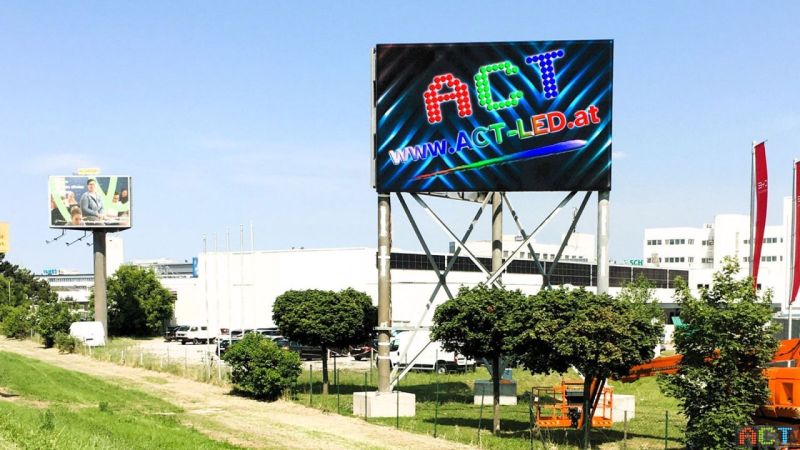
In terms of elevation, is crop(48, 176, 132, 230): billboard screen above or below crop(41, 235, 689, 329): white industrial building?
above

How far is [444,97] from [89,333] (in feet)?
168

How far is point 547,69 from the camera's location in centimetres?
3681

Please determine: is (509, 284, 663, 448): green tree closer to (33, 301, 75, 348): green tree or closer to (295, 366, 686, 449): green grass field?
(295, 366, 686, 449): green grass field

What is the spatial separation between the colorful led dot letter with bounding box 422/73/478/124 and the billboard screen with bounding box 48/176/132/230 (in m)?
56.2

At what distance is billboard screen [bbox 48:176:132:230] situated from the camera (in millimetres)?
86312

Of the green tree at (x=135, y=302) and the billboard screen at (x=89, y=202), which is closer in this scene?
the billboard screen at (x=89, y=202)

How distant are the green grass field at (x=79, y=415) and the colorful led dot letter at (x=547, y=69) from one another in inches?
748

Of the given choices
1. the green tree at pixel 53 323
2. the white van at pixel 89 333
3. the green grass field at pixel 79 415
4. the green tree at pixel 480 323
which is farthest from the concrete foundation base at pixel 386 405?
the white van at pixel 89 333

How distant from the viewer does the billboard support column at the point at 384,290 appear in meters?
37.8

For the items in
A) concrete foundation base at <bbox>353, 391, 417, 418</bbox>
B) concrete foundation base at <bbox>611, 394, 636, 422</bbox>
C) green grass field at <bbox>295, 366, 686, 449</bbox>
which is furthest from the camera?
concrete foundation base at <bbox>611, 394, 636, 422</bbox>

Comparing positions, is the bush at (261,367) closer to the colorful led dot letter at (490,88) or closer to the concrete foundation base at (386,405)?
the concrete foundation base at (386,405)

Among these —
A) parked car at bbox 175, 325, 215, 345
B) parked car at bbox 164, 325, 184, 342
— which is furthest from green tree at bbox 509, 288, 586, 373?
parked car at bbox 164, 325, 184, 342

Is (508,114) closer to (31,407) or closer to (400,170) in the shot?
(400,170)

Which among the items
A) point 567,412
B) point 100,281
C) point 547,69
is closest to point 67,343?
point 100,281
